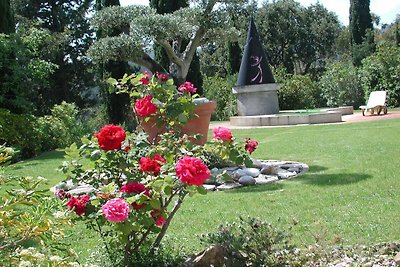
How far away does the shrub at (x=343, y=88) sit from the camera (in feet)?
79.7

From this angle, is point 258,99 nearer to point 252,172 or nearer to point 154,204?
point 252,172

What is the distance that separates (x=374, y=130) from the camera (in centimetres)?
1227

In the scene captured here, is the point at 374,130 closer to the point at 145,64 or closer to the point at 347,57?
the point at 145,64

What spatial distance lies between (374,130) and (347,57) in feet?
86.4

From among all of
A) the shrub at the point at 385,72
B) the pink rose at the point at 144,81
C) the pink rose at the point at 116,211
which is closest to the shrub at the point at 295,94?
the shrub at the point at 385,72

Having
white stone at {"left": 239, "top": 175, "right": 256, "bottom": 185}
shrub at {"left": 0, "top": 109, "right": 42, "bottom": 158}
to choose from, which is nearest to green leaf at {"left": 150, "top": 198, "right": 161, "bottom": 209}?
white stone at {"left": 239, "top": 175, "right": 256, "bottom": 185}

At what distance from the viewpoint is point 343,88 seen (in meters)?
24.5

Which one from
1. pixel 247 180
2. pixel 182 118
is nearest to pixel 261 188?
pixel 247 180

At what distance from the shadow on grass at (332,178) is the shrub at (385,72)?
16700mm

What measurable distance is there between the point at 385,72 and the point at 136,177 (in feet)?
69.8

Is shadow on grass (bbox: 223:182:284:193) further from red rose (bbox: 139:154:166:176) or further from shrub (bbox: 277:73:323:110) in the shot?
shrub (bbox: 277:73:323:110)

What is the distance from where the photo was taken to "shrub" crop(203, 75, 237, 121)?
22891 mm

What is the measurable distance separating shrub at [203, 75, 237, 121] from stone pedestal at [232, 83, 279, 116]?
277 centimetres

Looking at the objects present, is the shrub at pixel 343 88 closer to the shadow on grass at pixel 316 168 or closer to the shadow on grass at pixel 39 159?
the shadow on grass at pixel 39 159
